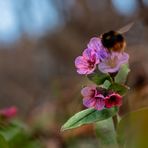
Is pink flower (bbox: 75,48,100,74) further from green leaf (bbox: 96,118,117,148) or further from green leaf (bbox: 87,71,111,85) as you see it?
green leaf (bbox: 96,118,117,148)

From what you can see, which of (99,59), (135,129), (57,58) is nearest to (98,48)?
(99,59)

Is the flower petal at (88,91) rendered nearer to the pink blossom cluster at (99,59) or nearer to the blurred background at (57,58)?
the pink blossom cluster at (99,59)

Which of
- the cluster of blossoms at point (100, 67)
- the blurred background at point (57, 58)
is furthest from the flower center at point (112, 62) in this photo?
the blurred background at point (57, 58)

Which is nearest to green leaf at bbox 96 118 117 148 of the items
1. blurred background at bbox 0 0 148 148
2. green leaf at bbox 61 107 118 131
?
green leaf at bbox 61 107 118 131

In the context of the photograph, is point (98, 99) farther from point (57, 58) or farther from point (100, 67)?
point (57, 58)

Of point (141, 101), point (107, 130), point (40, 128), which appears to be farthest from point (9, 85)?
point (107, 130)

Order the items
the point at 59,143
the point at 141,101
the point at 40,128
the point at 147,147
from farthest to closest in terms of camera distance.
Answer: the point at 40,128
the point at 59,143
the point at 141,101
the point at 147,147

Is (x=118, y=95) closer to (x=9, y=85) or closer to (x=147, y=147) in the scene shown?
(x=147, y=147)
